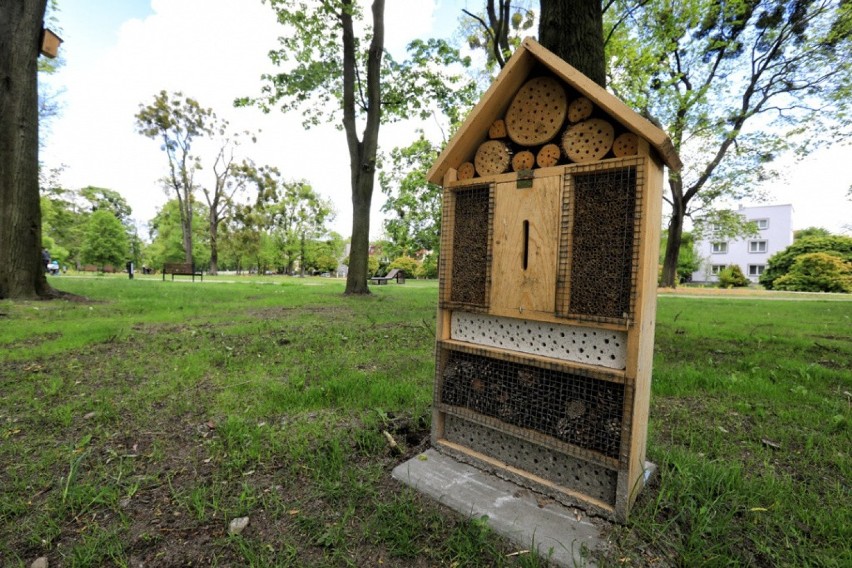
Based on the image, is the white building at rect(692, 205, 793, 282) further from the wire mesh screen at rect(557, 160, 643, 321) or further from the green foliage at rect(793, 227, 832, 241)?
the wire mesh screen at rect(557, 160, 643, 321)

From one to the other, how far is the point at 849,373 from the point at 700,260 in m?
58.2

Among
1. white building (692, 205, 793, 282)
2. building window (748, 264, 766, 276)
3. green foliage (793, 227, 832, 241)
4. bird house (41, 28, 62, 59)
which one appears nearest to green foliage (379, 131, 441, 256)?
bird house (41, 28, 62, 59)

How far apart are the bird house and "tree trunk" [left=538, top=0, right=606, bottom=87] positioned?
1132 centimetres

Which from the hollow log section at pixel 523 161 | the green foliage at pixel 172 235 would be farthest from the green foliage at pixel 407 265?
the hollow log section at pixel 523 161

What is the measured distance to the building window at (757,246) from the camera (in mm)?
48906

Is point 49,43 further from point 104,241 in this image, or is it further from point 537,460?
point 104,241

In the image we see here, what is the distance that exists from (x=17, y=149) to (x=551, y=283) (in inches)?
448

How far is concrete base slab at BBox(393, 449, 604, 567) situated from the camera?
1661 millimetres

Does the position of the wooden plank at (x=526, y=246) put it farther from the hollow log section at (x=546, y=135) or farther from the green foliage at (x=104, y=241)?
the green foliage at (x=104, y=241)

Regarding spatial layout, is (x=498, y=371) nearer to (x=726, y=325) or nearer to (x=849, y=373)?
(x=849, y=373)

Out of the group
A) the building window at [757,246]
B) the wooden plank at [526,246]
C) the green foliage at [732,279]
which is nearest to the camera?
the wooden plank at [526,246]

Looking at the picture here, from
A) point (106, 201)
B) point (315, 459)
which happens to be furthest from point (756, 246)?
point (106, 201)

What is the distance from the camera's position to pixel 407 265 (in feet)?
155

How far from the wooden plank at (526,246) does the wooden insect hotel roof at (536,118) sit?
Result: 0.67ft
